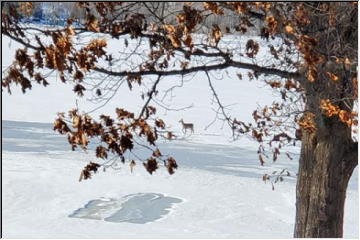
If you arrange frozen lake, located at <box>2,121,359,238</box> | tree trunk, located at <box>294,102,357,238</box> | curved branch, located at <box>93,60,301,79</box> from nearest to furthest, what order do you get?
curved branch, located at <box>93,60,301,79</box>
tree trunk, located at <box>294,102,357,238</box>
frozen lake, located at <box>2,121,359,238</box>

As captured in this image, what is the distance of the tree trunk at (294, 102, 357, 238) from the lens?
14.0 feet

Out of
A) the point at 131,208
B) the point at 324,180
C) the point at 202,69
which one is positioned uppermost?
the point at 202,69

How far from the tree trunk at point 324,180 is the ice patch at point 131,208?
2847mm

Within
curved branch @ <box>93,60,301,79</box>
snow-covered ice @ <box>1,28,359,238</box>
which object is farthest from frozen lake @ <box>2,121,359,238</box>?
curved branch @ <box>93,60,301,79</box>

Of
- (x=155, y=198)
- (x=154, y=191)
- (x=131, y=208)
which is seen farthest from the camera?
(x=154, y=191)

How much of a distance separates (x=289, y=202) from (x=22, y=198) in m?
2.93

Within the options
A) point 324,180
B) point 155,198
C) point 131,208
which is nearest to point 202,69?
point 324,180

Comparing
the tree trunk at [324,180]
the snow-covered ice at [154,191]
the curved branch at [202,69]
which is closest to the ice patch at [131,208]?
the snow-covered ice at [154,191]

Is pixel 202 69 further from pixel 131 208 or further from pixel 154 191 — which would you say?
pixel 154 191

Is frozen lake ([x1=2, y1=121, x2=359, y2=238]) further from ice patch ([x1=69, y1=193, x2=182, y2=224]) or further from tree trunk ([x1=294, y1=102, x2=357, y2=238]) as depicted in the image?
tree trunk ([x1=294, y1=102, x2=357, y2=238])

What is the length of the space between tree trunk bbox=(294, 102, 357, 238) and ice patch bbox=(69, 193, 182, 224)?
112 inches

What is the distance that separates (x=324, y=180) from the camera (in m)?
4.36

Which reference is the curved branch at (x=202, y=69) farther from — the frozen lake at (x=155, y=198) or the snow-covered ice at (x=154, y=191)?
the frozen lake at (x=155, y=198)

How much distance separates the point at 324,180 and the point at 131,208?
356 cm
